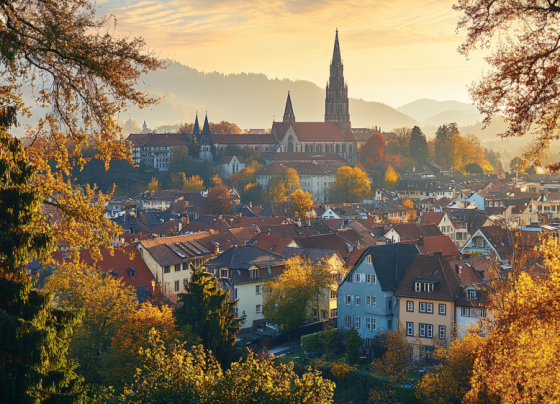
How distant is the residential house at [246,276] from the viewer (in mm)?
43656

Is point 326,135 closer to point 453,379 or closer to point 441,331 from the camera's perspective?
point 441,331

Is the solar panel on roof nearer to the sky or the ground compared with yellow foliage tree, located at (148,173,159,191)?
nearer to the ground

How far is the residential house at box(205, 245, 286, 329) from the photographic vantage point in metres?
43.7

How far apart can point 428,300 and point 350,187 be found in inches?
→ 3191

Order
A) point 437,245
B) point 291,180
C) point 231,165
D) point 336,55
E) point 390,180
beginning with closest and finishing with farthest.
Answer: point 437,245, point 291,180, point 390,180, point 231,165, point 336,55

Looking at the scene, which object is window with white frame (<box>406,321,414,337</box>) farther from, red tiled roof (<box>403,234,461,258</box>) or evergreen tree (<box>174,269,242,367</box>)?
red tiled roof (<box>403,234,461,258</box>)

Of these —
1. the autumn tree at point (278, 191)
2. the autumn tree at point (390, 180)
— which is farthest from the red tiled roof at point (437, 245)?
the autumn tree at point (390, 180)

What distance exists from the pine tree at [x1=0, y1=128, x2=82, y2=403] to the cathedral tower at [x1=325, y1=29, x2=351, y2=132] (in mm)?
153657

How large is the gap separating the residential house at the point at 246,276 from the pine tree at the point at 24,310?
32.4 m

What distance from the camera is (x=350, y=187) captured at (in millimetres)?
116438

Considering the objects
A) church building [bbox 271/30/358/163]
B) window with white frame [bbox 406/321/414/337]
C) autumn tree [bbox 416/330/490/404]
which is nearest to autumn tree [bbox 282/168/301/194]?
church building [bbox 271/30/358/163]

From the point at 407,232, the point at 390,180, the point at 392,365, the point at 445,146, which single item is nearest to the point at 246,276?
the point at 392,365

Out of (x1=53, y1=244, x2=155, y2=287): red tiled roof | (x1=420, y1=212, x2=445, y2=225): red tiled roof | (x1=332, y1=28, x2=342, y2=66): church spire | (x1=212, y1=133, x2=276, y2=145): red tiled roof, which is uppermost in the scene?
(x1=332, y1=28, x2=342, y2=66): church spire

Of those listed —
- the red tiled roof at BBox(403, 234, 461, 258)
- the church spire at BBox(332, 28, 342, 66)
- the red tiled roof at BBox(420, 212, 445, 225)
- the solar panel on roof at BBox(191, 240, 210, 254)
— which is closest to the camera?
the red tiled roof at BBox(403, 234, 461, 258)
